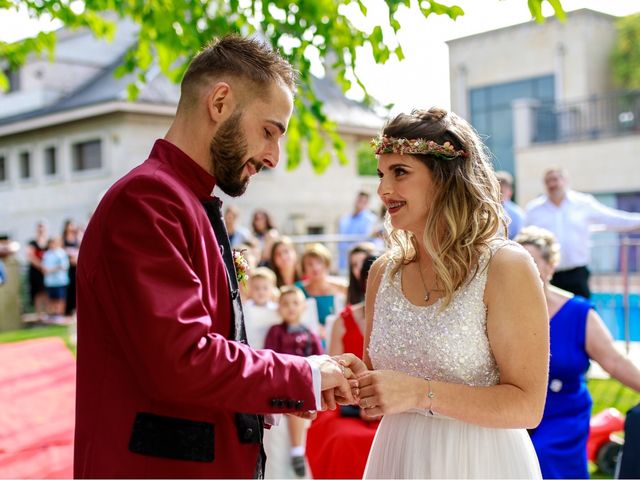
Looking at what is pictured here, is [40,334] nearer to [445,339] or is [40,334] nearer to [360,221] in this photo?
[360,221]

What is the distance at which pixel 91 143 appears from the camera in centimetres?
2672

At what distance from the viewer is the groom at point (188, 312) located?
81.0 inches

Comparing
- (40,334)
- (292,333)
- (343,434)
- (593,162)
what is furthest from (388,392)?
(593,162)

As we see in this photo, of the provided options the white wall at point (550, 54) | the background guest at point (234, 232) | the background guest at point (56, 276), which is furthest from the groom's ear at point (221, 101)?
the white wall at point (550, 54)

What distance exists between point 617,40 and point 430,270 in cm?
2829

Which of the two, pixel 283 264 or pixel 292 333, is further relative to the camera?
pixel 283 264

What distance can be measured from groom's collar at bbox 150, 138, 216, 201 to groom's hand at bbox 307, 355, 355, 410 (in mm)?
594

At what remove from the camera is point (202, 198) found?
2.39 metres

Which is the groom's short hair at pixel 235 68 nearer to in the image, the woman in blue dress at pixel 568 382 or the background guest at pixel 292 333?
the woman in blue dress at pixel 568 382

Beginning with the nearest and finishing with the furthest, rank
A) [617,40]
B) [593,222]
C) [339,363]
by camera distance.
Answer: [339,363] → [593,222] → [617,40]

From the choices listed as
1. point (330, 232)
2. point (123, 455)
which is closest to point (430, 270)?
point (123, 455)

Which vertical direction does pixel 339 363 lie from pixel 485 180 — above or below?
below

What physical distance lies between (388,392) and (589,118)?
2396cm

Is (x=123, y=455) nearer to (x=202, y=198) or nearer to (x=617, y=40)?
(x=202, y=198)
